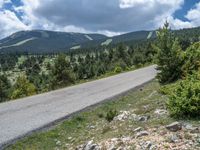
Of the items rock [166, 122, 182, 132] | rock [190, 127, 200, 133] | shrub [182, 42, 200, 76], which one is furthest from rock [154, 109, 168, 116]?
shrub [182, 42, 200, 76]

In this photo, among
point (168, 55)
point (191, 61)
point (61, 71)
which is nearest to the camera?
point (191, 61)

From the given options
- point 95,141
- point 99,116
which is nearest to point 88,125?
point 99,116

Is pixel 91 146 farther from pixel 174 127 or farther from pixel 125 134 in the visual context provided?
pixel 174 127

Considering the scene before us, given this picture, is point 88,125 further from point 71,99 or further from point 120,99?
point 71,99

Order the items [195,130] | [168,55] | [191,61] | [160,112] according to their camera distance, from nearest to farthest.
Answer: [195,130]
[160,112]
[191,61]
[168,55]

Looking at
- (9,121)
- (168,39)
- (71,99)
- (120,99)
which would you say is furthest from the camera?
(168,39)

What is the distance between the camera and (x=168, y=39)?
940 inches

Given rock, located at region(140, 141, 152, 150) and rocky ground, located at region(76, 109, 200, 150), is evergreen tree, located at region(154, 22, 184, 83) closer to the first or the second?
rocky ground, located at region(76, 109, 200, 150)

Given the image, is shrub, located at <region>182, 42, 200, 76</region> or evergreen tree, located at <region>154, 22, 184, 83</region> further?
evergreen tree, located at <region>154, 22, 184, 83</region>

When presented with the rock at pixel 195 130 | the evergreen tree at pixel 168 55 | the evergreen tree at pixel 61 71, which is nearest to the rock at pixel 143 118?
the rock at pixel 195 130

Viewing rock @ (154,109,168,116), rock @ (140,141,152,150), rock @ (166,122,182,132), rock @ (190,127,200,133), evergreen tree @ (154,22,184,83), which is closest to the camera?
rock @ (140,141,152,150)

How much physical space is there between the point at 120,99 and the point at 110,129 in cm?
858

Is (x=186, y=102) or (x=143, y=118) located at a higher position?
(x=186, y=102)

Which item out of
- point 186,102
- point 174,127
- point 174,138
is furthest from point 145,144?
point 186,102
